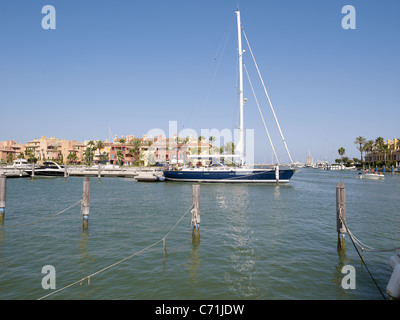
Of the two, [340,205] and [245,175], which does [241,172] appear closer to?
[245,175]

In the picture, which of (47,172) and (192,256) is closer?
(192,256)

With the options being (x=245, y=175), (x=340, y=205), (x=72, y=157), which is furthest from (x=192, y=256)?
(x=72, y=157)

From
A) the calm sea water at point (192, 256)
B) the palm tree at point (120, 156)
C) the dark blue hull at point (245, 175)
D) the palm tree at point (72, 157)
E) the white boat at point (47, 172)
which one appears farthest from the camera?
the palm tree at point (72, 157)

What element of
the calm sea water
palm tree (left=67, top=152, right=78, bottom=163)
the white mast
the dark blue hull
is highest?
the white mast

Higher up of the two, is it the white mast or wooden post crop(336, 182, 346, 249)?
the white mast

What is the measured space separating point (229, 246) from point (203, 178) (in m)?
32.4

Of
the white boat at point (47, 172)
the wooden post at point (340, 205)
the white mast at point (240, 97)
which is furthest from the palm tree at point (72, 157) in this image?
the wooden post at point (340, 205)

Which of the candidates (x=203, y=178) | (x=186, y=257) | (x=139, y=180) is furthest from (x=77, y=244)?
(x=139, y=180)

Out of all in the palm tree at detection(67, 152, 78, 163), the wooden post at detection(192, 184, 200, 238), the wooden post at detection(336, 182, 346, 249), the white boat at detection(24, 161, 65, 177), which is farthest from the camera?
the palm tree at detection(67, 152, 78, 163)

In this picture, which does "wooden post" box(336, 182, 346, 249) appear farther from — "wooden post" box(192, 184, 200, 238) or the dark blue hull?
the dark blue hull

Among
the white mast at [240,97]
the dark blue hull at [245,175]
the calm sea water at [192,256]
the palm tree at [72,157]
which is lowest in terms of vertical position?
the calm sea water at [192,256]

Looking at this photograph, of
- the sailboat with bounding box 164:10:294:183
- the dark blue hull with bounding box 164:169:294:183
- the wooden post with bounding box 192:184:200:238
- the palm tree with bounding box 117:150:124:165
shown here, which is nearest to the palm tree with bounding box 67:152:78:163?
the palm tree with bounding box 117:150:124:165

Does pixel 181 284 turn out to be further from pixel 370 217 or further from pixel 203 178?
pixel 203 178

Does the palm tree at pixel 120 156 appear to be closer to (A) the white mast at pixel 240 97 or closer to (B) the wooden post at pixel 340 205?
(A) the white mast at pixel 240 97
